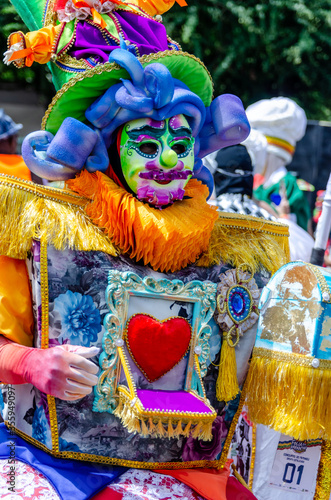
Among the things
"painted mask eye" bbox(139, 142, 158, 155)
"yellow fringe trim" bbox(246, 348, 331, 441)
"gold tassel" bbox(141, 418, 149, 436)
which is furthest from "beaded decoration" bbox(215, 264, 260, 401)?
"painted mask eye" bbox(139, 142, 158, 155)

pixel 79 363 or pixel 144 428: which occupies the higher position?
pixel 79 363

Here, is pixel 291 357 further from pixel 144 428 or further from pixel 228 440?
pixel 144 428

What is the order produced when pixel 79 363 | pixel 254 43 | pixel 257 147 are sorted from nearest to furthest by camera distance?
pixel 79 363, pixel 257 147, pixel 254 43

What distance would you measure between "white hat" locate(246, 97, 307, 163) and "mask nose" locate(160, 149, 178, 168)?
3.31 m

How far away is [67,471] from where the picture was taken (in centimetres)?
184

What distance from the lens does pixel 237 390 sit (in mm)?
2059

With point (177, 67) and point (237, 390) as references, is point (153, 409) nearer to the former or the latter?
point (237, 390)

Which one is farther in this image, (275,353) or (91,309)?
(275,353)

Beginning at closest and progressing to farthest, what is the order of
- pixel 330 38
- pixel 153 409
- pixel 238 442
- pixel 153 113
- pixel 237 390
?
Result: pixel 153 409, pixel 153 113, pixel 237 390, pixel 238 442, pixel 330 38

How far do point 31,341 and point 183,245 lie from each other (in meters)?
0.52

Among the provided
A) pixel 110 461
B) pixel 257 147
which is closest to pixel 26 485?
pixel 110 461

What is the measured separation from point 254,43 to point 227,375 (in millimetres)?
7309

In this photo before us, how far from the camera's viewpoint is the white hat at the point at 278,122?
16.7 ft

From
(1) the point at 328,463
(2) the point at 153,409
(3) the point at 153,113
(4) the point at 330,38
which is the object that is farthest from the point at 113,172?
(4) the point at 330,38
